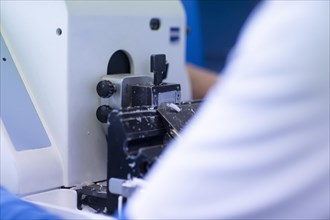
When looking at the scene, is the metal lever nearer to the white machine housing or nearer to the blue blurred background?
the white machine housing

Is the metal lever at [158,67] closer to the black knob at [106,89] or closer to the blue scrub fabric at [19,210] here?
the black knob at [106,89]

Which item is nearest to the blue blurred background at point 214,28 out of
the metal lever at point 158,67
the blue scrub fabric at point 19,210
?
the metal lever at point 158,67

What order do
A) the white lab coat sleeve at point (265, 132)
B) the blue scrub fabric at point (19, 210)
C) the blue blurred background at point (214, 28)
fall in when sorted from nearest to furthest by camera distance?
1. the white lab coat sleeve at point (265, 132)
2. the blue scrub fabric at point (19, 210)
3. the blue blurred background at point (214, 28)

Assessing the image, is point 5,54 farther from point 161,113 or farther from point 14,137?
point 161,113

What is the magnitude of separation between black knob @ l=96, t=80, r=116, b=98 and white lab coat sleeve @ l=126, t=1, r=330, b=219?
16.7 inches

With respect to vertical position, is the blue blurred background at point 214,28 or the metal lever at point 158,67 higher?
the blue blurred background at point 214,28

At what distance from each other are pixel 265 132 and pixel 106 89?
1.58 ft

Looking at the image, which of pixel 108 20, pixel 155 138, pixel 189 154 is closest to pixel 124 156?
pixel 155 138

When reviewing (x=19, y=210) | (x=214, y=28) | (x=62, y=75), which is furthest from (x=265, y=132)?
(x=214, y=28)

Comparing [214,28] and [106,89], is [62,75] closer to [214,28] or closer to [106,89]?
[106,89]

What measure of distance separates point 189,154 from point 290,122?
0.35 ft

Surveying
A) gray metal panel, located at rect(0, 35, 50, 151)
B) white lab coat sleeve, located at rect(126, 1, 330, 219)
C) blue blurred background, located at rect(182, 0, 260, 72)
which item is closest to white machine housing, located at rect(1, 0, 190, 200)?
gray metal panel, located at rect(0, 35, 50, 151)

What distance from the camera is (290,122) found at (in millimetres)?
571

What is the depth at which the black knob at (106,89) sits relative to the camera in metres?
1.00
